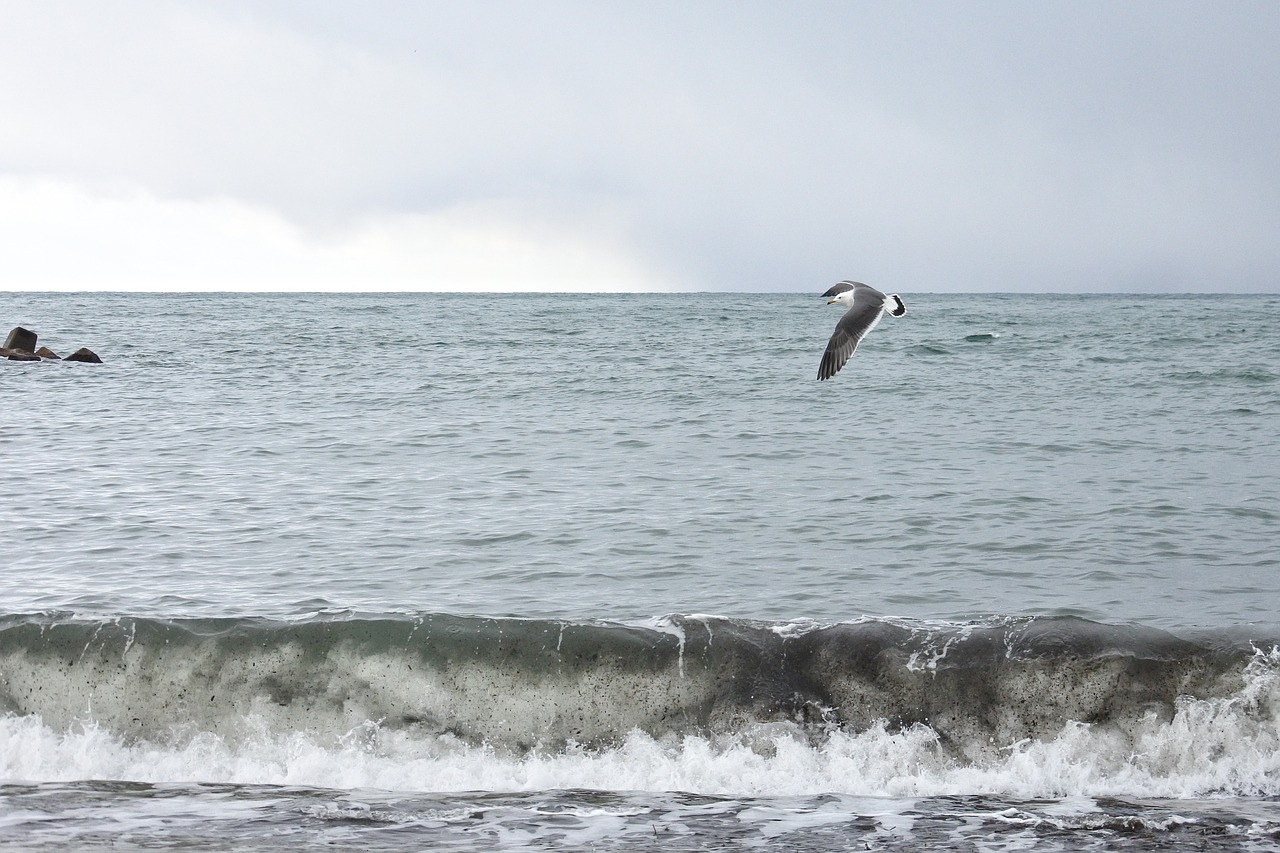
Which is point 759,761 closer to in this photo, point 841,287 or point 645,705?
point 645,705

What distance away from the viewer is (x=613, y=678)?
23.0ft

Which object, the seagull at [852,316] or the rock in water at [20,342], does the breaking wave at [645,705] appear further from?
the rock in water at [20,342]

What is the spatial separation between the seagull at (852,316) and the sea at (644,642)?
1587 mm

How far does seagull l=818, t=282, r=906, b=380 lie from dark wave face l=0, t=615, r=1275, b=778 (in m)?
3.13

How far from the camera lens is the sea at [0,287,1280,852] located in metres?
5.48

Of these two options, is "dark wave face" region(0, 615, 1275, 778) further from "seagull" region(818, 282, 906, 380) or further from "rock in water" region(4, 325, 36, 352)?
"rock in water" region(4, 325, 36, 352)

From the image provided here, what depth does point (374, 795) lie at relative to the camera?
576 centimetres

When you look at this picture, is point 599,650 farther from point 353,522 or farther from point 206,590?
point 353,522

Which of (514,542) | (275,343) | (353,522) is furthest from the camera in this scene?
(275,343)

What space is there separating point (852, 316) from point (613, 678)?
494cm

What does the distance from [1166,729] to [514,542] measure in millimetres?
5607

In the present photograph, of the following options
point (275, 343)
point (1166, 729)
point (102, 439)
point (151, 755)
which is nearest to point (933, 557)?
point (1166, 729)

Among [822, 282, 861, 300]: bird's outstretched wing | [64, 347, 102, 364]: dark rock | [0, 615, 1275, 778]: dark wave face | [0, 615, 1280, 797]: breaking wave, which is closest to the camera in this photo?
[0, 615, 1280, 797]: breaking wave

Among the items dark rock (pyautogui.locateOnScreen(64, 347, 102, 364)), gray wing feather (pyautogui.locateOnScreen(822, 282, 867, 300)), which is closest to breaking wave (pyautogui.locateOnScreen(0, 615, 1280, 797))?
gray wing feather (pyautogui.locateOnScreen(822, 282, 867, 300))
